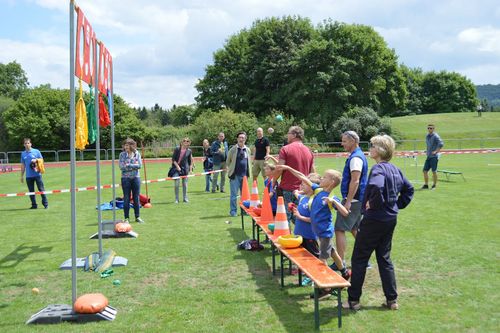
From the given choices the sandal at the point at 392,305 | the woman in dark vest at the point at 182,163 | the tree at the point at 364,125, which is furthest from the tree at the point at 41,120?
the sandal at the point at 392,305

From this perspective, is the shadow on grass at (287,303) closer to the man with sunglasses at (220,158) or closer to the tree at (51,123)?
the man with sunglasses at (220,158)

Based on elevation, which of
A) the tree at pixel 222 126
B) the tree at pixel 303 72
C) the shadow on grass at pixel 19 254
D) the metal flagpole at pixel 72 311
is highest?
the tree at pixel 303 72

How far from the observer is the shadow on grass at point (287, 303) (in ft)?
15.9

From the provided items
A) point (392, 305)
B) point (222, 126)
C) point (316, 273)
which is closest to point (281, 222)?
point (316, 273)

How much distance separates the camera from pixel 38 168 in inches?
520

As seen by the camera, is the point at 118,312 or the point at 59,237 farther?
the point at 59,237

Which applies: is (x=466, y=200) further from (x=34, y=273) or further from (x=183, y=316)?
(x=34, y=273)

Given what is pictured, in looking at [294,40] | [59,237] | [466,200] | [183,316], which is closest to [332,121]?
[294,40]

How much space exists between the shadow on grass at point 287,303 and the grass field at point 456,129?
3796cm

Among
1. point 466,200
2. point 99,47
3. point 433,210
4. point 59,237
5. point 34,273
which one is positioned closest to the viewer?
point 34,273

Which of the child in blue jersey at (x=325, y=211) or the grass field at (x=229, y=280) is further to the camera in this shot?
the child in blue jersey at (x=325, y=211)

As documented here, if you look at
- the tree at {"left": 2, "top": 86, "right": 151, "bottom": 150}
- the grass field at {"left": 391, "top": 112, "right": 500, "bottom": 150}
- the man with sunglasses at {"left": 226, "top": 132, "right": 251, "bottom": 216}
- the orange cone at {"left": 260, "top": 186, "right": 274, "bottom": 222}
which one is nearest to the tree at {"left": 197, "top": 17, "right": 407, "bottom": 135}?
the grass field at {"left": 391, "top": 112, "right": 500, "bottom": 150}

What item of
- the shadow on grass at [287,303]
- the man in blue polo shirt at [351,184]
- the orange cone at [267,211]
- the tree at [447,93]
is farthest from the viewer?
the tree at [447,93]

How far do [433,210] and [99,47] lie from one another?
8.51m
